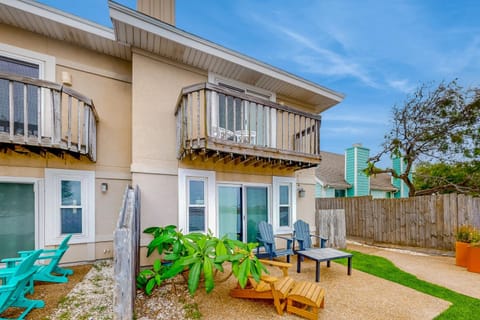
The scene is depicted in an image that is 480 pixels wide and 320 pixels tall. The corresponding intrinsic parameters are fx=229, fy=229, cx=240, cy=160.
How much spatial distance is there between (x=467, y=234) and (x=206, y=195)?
7.58 m

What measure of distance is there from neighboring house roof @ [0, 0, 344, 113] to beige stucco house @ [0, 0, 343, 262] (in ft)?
0.08

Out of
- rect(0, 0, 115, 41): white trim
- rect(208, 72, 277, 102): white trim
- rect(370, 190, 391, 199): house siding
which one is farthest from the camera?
rect(370, 190, 391, 199): house siding

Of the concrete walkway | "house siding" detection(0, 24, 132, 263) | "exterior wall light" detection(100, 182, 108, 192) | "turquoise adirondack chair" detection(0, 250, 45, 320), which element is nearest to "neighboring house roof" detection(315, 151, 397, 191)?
the concrete walkway

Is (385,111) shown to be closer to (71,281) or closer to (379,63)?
(379,63)

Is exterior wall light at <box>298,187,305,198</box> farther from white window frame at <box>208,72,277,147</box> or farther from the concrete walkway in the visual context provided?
the concrete walkway

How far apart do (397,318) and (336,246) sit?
523cm

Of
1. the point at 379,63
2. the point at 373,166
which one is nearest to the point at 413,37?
the point at 379,63

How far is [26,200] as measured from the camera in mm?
5066

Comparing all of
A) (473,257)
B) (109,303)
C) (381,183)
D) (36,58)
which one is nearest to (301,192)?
(473,257)

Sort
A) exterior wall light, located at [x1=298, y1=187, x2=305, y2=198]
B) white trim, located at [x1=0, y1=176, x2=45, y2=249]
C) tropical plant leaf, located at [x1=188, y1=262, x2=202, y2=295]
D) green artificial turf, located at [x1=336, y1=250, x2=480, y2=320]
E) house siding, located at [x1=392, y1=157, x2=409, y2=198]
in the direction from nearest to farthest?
tropical plant leaf, located at [x1=188, y1=262, x2=202, y2=295] < green artificial turf, located at [x1=336, y1=250, x2=480, y2=320] < white trim, located at [x1=0, y1=176, x2=45, y2=249] < exterior wall light, located at [x1=298, y1=187, x2=305, y2=198] < house siding, located at [x1=392, y1=157, x2=409, y2=198]

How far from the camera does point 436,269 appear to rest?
20.1ft

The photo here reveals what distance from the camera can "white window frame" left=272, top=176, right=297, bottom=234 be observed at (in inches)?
281

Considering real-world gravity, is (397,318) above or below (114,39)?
below

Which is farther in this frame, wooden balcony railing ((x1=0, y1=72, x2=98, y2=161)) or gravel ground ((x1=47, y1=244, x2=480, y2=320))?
wooden balcony railing ((x1=0, y1=72, x2=98, y2=161))
